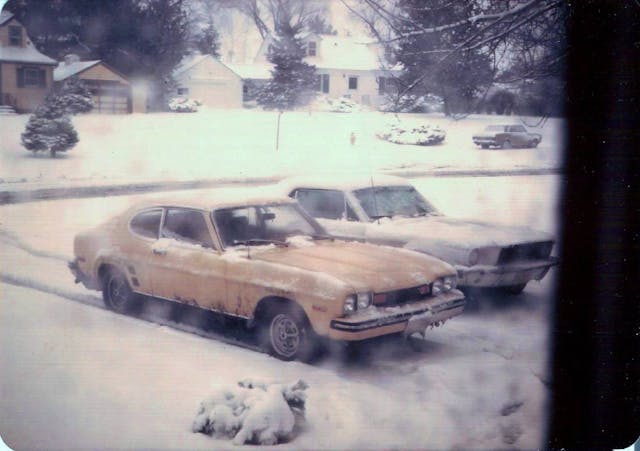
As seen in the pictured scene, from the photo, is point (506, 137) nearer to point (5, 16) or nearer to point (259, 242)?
point (259, 242)

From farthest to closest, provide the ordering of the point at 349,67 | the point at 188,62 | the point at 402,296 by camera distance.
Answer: the point at 349,67 < the point at 188,62 < the point at 402,296

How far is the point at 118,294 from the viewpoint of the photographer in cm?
398

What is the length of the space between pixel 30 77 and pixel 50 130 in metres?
0.32

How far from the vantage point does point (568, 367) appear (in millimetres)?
4227

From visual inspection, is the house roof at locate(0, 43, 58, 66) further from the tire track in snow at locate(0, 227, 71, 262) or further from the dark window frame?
the tire track in snow at locate(0, 227, 71, 262)

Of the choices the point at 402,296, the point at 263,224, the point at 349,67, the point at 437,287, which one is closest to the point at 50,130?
the point at 263,224

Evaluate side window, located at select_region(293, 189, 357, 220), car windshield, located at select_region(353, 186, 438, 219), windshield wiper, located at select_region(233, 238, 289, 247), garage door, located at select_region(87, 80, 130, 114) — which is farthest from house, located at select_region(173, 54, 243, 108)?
car windshield, located at select_region(353, 186, 438, 219)

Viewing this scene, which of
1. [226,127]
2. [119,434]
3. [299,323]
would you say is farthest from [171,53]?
[119,434]

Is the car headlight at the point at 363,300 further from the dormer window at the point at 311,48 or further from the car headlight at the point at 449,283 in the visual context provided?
the dormer window at the point at 311,48

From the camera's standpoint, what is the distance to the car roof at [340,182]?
421 cm

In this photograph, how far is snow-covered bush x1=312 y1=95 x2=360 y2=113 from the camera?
4.20 meters

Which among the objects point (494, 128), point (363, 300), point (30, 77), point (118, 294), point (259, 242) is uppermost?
point (30, 77)

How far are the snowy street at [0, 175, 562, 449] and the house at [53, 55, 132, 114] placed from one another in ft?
1.85

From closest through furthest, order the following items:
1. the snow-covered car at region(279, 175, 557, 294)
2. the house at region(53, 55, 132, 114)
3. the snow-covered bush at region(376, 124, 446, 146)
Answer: the house at region(53, 55, 132, 114)
the snow-covered car at region(279, 175, 557, 294)
the snow-covered bush at region(376, 124, 446, 146)
